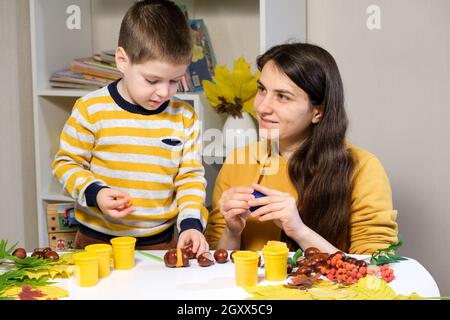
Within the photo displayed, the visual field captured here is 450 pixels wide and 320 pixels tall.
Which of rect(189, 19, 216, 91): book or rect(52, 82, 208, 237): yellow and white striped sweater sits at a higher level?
rect(189, 19, 216, 91): book

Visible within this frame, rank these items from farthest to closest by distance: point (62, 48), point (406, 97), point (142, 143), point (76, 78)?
1. point (62, 48)
2. point (76, 78)
3. point (406, 97)
4. point (142, 143)

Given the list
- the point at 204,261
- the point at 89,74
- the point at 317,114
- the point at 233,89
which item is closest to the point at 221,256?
the point at 204,261

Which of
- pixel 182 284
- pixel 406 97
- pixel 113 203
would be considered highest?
pixel 406 97

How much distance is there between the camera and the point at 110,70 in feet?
8.45

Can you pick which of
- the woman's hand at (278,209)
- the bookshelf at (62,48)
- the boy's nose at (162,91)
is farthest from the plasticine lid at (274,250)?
the bookshelf at (62,48)

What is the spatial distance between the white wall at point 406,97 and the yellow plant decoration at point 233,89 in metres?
0.39

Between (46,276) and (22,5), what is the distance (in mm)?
1726

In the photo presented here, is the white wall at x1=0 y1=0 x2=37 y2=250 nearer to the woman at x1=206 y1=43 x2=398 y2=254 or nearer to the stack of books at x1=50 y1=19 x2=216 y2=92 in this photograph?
the stack of books at x1=50 y1=19 x2=216 y2=92

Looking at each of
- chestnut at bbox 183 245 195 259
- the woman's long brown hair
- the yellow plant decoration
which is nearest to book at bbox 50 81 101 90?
the yellow plant decoration

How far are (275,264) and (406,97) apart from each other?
1.43 m

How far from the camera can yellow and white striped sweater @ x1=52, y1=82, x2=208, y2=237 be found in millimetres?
1750

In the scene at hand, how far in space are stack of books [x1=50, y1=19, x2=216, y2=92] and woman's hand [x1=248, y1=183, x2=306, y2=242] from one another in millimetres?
1002

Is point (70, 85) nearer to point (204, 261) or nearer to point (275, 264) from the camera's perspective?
point (204, 261)
